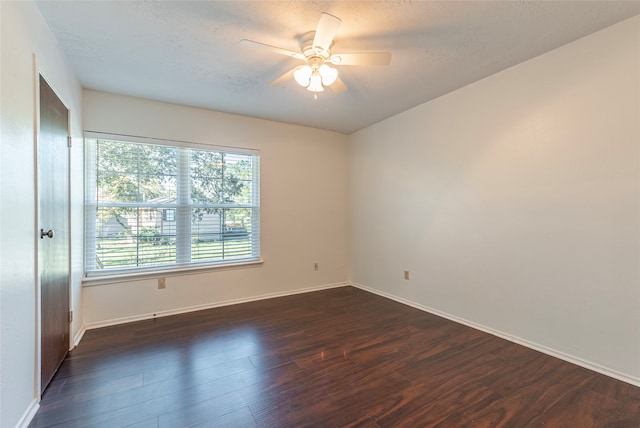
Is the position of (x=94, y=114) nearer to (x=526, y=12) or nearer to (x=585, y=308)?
(x=526, y=12)

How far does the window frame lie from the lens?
114 inches

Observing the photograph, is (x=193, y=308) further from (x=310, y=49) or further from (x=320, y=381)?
(x=310, y=49)

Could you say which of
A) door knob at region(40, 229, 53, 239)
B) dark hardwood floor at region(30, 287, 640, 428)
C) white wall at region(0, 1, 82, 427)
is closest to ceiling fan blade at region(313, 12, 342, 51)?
white wall at region(0, 1, 82, 427)

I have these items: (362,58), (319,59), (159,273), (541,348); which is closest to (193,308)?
(159,273)

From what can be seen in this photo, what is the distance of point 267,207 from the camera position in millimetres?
3889

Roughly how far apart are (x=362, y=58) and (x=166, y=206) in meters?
2.65

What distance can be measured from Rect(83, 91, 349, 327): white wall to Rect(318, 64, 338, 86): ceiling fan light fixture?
2008 millimetres

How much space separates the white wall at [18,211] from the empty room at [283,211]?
2 centimetres

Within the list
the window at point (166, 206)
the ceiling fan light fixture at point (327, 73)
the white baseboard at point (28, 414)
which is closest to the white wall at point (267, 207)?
the window at point (166, 206)

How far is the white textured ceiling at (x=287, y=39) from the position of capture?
1.79 m

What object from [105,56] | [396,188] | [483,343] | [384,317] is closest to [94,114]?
[105,56]

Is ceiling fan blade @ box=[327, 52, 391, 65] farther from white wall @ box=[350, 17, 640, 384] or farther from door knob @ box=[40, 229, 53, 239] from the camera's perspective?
door knob @ box=[40, 229, 53, 239]

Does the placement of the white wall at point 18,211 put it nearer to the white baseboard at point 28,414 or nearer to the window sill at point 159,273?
the white baseboard at point 28,414

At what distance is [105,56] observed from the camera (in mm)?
2297
